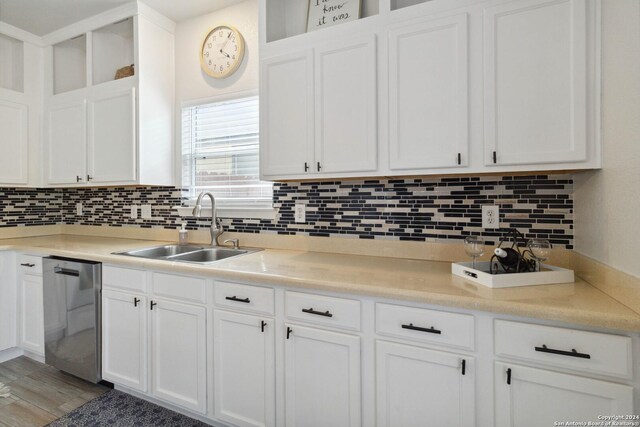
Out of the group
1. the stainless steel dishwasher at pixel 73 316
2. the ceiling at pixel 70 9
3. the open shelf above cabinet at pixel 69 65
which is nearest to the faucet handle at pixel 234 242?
the stainless steel dishwasher at pixel 73 316

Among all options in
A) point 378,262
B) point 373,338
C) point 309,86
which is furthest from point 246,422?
point 309,86

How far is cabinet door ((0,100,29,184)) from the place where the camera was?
2699 mm

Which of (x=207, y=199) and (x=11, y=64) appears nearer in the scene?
(x=207, y=199)

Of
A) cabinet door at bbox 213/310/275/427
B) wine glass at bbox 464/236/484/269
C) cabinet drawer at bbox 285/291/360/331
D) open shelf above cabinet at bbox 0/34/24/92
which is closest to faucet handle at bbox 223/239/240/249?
cabinet door at bbox 213/310/275/427

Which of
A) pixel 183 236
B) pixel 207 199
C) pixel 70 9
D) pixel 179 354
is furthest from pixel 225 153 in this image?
pixel 70 9

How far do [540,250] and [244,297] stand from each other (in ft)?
4.37

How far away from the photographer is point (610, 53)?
1214mm

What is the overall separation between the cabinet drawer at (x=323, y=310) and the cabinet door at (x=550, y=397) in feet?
1.79

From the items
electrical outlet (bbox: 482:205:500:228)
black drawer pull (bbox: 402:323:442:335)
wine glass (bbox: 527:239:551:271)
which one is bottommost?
black drawer pull (bbox: 402:323:442:335)

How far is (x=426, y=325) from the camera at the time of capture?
125cm

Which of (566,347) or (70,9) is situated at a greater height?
(70,9)

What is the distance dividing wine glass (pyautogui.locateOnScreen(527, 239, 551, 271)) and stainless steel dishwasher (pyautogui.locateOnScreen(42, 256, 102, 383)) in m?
2.36

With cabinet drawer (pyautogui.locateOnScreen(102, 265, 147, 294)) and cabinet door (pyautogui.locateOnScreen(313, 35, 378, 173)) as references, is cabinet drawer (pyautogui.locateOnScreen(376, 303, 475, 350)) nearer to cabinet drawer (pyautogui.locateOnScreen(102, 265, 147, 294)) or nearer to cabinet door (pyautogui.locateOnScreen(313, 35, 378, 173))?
cabinet door (pyautogui.locateOnScreen(313, 35, 378, 173))

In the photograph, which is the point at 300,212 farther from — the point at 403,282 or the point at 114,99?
the point at 114,99
